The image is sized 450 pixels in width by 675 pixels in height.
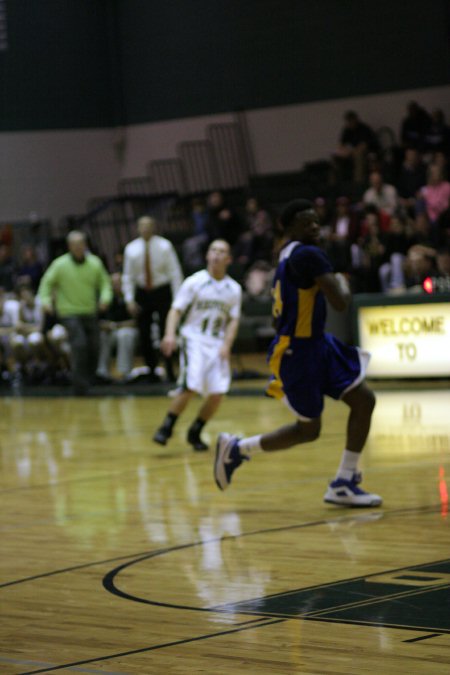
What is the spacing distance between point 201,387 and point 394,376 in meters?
5.19

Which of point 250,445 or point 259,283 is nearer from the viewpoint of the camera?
point 250,445

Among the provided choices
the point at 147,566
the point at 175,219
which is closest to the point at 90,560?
the point at 147,566

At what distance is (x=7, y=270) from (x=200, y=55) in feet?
20.5

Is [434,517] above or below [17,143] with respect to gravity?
below

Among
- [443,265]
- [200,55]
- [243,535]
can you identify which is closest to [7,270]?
[200,55]

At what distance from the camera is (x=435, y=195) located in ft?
67.7

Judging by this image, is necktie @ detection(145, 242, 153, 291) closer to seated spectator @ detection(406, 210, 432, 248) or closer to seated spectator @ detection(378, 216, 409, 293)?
seated spectator @ detection(378, 216, 409, 293)

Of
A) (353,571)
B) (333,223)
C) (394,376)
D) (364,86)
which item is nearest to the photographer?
(353,571)

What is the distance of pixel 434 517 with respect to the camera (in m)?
7.42

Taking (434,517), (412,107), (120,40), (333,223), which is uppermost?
(120,40)

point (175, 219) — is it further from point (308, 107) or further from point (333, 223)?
point (333, 223)

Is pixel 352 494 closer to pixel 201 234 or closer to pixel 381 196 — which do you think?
pixel 381 196

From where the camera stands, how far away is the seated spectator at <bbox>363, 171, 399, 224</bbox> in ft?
69.9

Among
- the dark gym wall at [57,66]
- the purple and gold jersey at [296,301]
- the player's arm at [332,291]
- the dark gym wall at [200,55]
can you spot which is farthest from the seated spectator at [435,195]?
the player's arm at [332,291]
